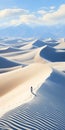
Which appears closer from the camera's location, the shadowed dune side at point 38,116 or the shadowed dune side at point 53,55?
the shadowed dune side at point 38,116

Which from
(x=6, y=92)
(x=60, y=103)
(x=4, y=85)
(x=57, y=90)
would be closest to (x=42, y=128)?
(x=60, y=103)

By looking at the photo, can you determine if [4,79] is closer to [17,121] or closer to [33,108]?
[33,108]

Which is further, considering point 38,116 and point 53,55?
point 53,55

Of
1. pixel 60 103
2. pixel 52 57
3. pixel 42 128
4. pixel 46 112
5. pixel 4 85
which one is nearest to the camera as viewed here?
pixel 42 128

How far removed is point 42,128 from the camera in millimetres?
10977

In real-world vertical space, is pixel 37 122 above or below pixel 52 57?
above

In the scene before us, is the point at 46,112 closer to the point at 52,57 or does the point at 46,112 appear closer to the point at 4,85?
the point at 4,85

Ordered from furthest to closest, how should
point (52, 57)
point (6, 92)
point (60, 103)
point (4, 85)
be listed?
point (52, 57), point (4, 85), point (6, 92), point (60, 103)

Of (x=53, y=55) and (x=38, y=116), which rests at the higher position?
(x=38, y=116)

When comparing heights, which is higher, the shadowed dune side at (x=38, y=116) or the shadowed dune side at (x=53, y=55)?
the shadowed dune side at (x=38, y=116)

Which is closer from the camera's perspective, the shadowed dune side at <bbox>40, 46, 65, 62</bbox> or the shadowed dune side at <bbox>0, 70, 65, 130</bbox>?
the shadowed dune side at <bbox>0, 70, 65, 130</bbox>

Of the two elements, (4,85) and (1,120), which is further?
(4,85)

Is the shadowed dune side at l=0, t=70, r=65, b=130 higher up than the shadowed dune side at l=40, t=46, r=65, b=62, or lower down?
higher up

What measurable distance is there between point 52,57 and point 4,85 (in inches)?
2059
